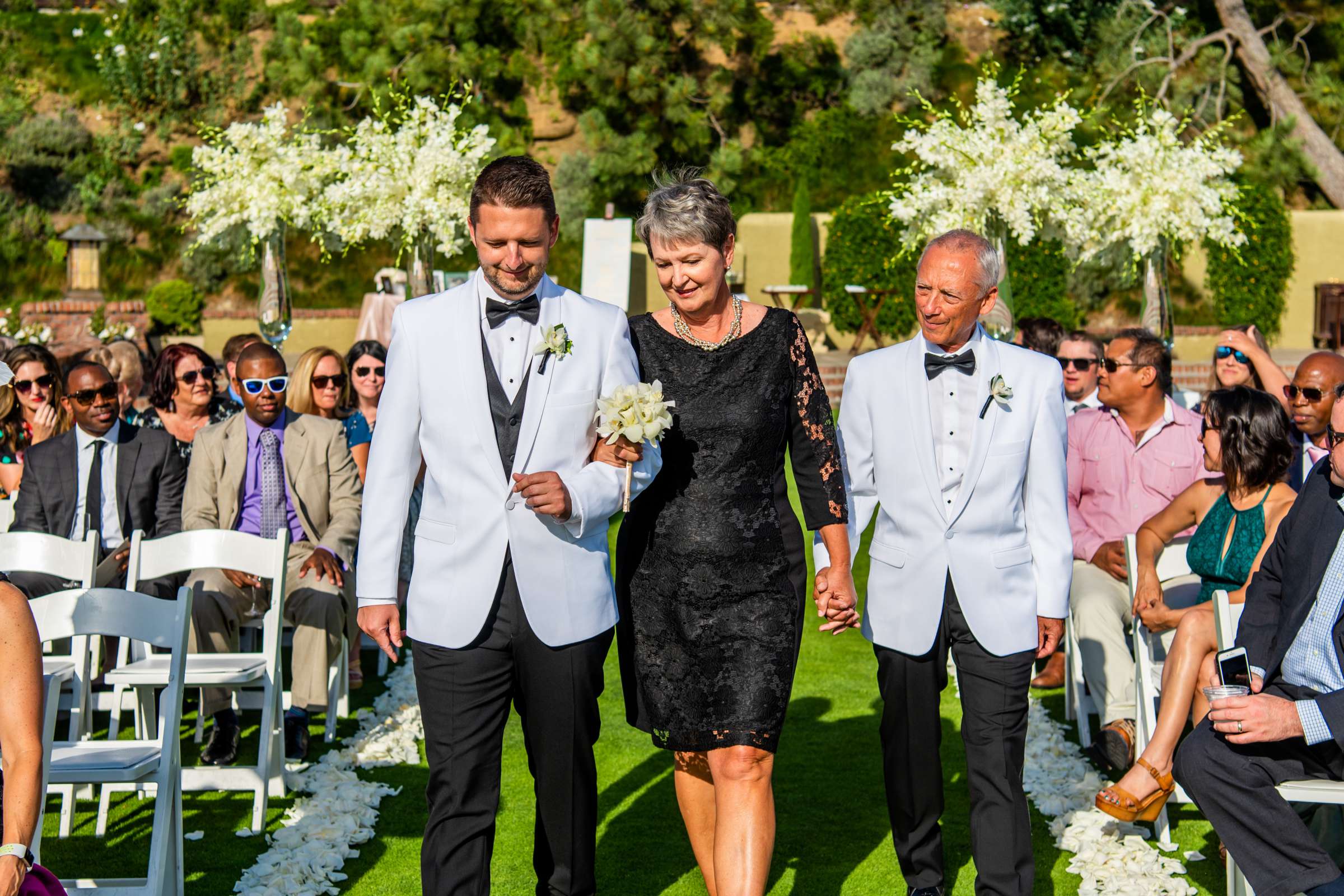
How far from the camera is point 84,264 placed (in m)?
24.1

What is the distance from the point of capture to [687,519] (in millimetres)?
3854

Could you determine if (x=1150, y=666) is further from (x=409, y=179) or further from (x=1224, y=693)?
(x=409, y=179)

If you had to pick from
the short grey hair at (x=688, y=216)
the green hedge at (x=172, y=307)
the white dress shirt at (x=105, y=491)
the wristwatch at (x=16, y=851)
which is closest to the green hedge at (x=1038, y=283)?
the green hedge at (x=172, y=307)

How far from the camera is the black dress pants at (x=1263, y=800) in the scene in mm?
3713

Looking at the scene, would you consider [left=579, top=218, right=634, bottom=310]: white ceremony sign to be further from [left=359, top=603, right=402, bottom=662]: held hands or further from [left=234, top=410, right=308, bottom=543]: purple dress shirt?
[left=359, top=603, right=402, bottom=662]: held hands

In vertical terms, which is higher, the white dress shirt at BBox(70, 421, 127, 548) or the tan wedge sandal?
the white dress shirt at BBox(70, 421, 127, 548)

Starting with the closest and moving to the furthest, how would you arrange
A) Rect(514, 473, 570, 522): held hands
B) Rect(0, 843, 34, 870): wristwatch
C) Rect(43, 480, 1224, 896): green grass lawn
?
Rect(0, 843, 34, 870): wristwatch
Rect(514, 473, 570, 522): held hands
Rect(43, 480, 1224, 896): green grass lawn

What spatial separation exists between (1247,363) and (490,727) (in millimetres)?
5387

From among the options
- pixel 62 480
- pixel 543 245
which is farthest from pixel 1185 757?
pixel 62 480

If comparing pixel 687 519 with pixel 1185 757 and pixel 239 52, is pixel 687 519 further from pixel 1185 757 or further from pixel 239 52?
pixel 239 52

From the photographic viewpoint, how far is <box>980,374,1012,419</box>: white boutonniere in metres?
3.98

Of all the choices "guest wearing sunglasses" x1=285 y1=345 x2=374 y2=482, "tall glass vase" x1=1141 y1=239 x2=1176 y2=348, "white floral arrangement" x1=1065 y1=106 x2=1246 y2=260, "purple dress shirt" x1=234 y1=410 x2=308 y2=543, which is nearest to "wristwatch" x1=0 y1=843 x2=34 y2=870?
"purple dress shirt" x1=234 y1=410 x2=308 y2=543

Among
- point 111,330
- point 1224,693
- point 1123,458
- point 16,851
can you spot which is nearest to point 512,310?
point 16,851

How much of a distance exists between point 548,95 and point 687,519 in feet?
87.7
